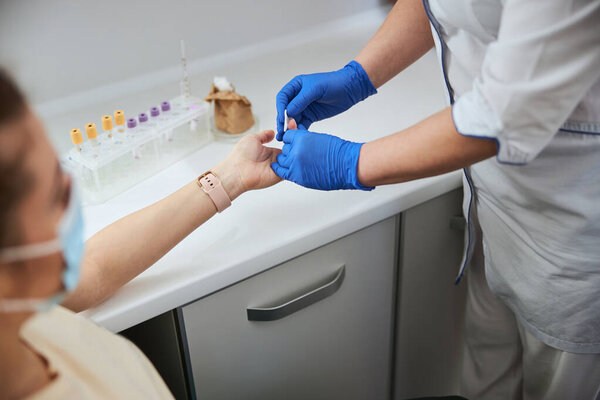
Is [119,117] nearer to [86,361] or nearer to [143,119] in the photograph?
[143,119]

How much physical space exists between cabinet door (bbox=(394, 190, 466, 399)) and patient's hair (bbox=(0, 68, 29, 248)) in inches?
37.2

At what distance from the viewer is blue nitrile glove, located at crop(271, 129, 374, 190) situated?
3.33 ft

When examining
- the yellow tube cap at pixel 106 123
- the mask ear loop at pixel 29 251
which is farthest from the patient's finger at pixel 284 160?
the mask ear loop at pixel 29 251

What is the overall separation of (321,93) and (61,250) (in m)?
0.81

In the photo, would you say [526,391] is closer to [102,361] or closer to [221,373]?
[221,373]

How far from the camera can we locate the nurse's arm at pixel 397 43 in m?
1.22

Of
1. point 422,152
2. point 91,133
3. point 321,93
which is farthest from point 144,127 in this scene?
point 422,152

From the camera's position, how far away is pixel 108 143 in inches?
47.7

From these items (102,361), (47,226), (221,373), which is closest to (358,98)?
(221,373)

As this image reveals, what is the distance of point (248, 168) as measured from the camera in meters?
1.14

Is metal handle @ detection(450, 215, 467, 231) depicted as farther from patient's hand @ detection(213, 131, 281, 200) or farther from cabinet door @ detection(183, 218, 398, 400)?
patient's hand @ detection(213, 131, 281, 200)

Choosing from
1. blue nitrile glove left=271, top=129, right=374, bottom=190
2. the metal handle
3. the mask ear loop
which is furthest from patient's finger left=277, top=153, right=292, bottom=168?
the mask ear loop

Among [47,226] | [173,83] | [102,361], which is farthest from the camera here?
[173,83]

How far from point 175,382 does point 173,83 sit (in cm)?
80
